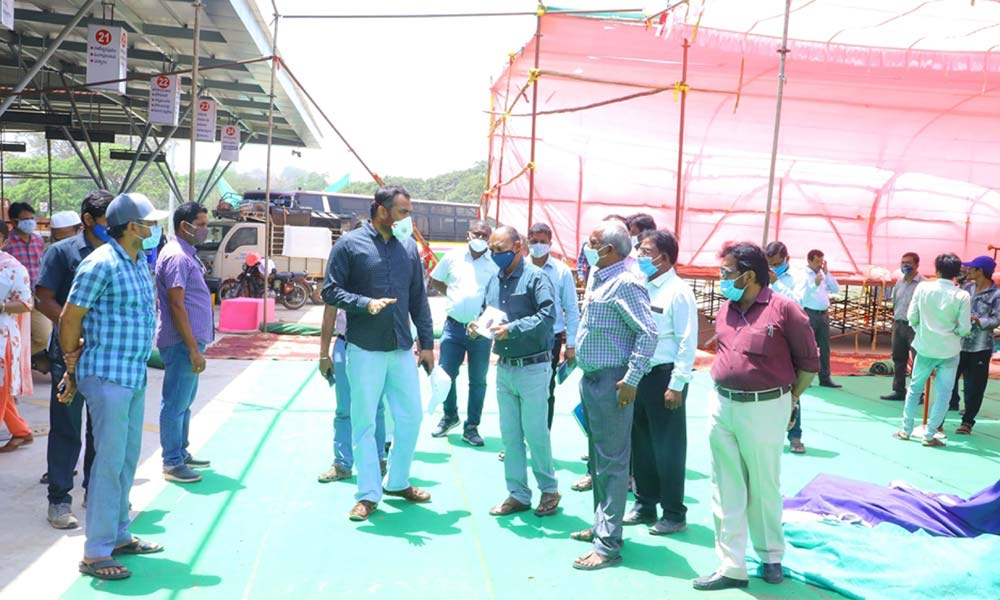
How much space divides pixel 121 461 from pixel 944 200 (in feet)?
47.0

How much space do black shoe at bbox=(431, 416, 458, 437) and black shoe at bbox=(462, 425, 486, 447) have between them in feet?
0.71

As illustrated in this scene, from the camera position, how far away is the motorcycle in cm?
1659

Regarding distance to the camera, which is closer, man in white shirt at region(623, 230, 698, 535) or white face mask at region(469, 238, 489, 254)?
man in white shirt at region(623, 230, 698, 535)

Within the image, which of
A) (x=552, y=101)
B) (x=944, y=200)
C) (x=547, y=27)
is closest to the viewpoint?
(x=547, y=27)

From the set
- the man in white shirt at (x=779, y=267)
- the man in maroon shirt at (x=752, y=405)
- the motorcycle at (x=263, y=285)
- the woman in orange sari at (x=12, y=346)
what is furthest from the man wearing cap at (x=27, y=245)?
the motorcycle at (x=263, y=285)

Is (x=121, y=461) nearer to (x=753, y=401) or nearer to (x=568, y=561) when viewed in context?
(x=568, y=561)

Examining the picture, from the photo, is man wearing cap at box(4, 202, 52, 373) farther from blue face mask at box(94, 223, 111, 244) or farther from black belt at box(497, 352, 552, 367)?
black belt at box(497, 352, 552, 367)

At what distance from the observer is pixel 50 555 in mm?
3980

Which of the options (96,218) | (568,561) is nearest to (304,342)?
(96,218)

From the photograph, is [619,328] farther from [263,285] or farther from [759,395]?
[263,285]

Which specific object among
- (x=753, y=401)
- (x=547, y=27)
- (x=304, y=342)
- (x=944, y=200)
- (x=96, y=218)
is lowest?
(x=304, y=342)

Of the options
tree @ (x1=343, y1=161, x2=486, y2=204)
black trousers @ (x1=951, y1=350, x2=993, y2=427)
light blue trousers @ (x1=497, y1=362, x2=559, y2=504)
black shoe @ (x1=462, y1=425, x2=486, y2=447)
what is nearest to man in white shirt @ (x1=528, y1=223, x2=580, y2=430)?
black shoe @ (x1=462, y1=425, x2=486, y2=447)

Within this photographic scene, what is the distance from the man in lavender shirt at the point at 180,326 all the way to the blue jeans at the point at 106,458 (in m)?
1.20

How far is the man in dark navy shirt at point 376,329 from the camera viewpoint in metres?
4.60
